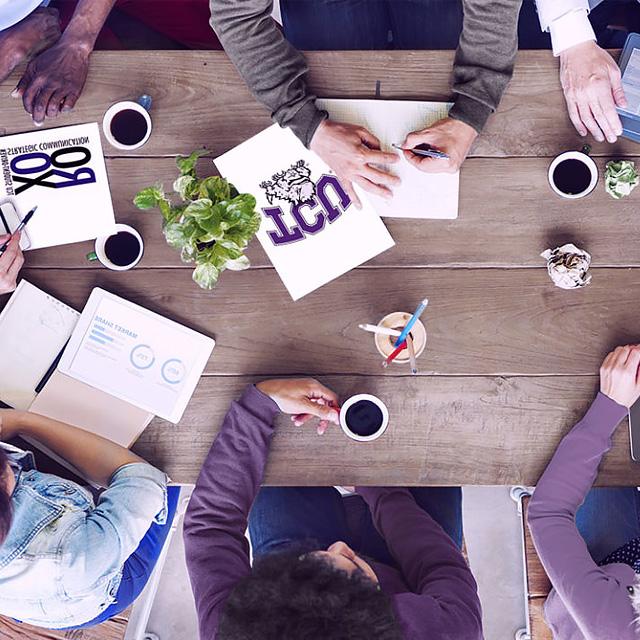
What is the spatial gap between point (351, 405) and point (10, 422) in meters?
0.67

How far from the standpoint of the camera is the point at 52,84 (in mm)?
1288

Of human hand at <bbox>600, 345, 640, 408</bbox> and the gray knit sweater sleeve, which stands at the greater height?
the gray knit sweater sleeve

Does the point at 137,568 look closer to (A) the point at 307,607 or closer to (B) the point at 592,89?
(A) the point at 307,607

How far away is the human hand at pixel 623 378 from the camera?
121 centimetres

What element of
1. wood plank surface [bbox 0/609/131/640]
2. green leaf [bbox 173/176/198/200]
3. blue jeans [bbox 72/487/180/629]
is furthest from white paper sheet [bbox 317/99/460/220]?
wood plank surface [bbox 0/609/131/640]

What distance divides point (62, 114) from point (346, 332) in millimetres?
742

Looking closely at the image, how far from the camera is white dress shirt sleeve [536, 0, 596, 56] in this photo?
50.9 inches

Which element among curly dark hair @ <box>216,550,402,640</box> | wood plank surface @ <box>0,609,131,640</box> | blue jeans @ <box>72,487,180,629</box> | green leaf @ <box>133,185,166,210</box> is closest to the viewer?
curly dark hair @ <box>216,550,402,640</box>

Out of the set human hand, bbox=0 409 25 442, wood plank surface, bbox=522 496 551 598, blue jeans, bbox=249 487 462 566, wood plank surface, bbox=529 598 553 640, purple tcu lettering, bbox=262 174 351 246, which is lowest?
wood plank surface, bbox=529 598 553 640

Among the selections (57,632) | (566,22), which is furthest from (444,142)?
(57,632)

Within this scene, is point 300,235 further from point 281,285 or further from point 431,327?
point 431,327

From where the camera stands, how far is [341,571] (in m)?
1.10

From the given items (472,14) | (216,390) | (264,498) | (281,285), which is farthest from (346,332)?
(472,14)

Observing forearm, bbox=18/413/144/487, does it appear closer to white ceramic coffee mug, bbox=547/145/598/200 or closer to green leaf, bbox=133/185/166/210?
green leaf, bbox=133/185/166/210
